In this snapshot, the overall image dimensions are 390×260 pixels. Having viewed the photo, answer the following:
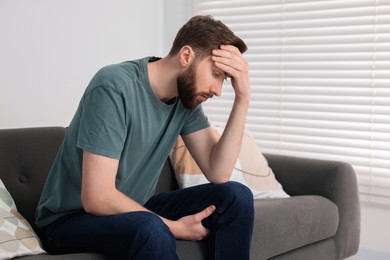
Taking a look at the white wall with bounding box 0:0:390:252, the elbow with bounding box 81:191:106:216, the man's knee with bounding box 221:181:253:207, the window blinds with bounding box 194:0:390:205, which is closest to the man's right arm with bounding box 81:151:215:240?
the elbow with bounding box 81:191:106:216

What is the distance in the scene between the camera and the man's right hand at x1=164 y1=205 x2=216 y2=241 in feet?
6.70

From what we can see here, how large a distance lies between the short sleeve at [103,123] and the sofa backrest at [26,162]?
A: 0.58 meters

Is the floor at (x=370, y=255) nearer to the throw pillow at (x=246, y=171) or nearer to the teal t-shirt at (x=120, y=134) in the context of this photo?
the throw pillow at (x=246, y=171)

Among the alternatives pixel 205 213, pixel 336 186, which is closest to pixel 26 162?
pixel 205 213

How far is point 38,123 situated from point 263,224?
1.25 meters

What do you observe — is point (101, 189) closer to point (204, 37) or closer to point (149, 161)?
point (149, 161)

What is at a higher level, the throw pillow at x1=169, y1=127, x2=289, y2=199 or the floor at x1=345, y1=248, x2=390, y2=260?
the throw pillow at x1=169, y1=127, x2=289, y2=199

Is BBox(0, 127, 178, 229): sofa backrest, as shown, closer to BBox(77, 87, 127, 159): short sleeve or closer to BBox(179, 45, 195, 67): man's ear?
BBox(77, 87, 127, 159): short sleeve

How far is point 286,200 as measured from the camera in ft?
8.94

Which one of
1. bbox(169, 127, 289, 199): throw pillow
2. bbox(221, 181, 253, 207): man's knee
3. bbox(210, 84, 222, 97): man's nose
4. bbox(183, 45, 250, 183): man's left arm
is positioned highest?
bbox(210, 84, 222, 97): man's nose

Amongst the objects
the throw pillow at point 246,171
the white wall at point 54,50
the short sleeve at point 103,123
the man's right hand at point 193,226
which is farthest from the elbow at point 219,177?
the white wall at point 54,50

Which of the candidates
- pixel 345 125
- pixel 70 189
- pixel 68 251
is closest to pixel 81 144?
pixel 70 189

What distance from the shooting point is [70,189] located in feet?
6.61

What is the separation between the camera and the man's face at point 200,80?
200cm
